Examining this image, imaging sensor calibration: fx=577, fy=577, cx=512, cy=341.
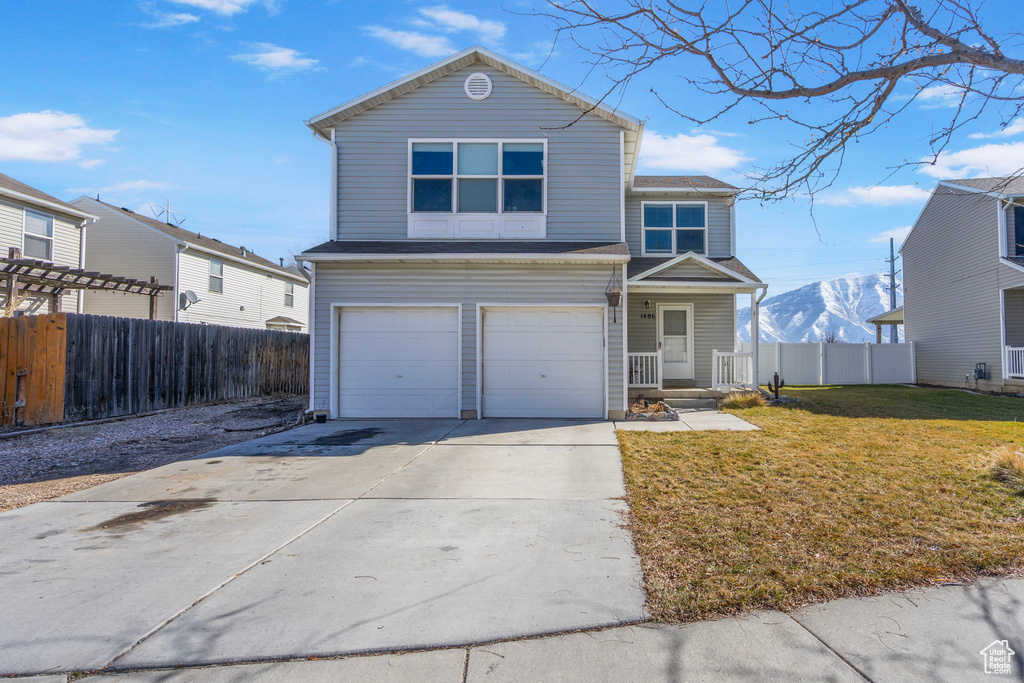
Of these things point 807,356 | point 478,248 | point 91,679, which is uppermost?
point 478,248

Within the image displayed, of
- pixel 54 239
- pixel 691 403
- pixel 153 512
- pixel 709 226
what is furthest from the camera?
pixel 54 239

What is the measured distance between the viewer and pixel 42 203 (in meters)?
16.6

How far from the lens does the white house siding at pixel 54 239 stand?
15.7 metres

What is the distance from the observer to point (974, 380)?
59.1 ft

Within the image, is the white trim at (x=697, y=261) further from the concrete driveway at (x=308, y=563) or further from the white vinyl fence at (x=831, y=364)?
the white vinyl fence at (x=831, y=364)

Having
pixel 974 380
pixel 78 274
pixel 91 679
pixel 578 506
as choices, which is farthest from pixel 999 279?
pixel 78 274

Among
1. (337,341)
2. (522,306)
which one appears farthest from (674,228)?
(337,341)

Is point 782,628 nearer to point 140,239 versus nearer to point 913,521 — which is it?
point 913,521

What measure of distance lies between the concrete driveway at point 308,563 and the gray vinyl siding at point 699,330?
9.29m

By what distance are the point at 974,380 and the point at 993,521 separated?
1722cm

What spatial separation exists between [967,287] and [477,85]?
57.3ft

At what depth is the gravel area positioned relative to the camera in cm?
639

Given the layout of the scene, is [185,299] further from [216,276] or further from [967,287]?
[967,287]

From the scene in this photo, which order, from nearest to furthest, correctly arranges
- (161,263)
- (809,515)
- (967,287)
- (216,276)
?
(809,515), (967,287), (161,263), (216,276)
